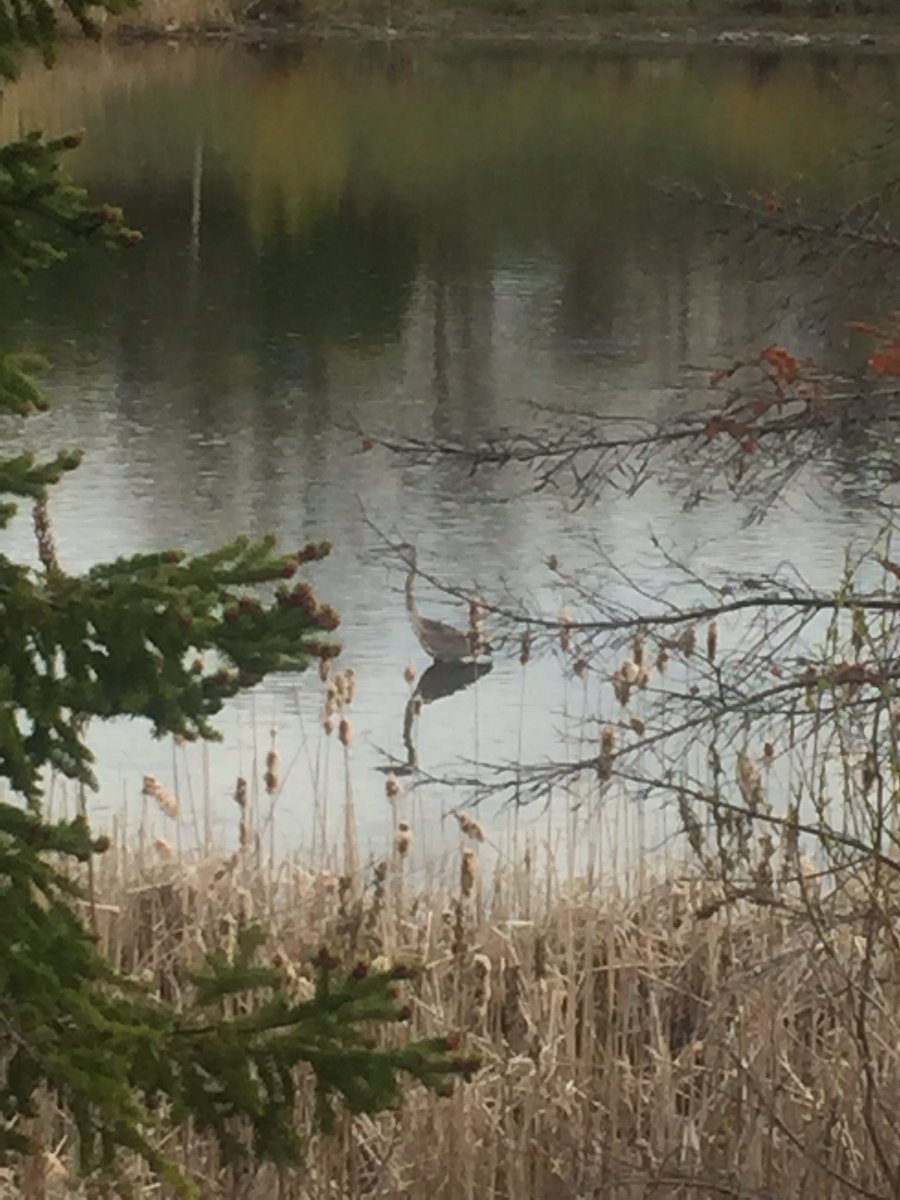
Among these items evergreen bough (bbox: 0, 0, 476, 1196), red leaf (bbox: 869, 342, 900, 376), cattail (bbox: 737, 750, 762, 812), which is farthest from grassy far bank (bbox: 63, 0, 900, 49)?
evergreen bough (bbox: 0, 0, 476, 1196)

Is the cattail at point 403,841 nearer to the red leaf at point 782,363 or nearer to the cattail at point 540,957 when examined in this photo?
the cattail at point 540,957

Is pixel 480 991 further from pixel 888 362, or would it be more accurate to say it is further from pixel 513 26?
pixel 513 26

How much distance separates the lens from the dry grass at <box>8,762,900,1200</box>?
2801 millimetres

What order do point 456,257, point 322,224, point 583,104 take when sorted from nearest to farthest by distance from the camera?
point 456,257
point 322,224
point 583,104

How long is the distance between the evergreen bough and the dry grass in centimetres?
52

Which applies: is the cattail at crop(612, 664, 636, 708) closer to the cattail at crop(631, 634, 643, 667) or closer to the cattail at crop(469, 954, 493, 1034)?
the cattail at crop(631, 634, 643, 667)

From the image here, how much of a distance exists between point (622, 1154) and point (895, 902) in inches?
19.5

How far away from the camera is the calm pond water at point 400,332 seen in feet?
19.5

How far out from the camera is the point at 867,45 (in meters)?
31.3

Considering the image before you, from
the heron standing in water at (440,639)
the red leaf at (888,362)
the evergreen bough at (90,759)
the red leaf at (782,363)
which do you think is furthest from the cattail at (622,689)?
→ the heron standing in water at (440,639)

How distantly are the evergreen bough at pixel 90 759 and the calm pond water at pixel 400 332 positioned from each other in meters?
2.16

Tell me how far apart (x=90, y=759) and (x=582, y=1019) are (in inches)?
66.8

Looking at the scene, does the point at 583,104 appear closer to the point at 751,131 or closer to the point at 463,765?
the point at 751,131

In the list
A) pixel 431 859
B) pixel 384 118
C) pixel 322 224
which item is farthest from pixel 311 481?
pixel 384 118
